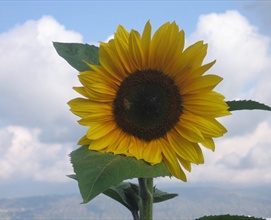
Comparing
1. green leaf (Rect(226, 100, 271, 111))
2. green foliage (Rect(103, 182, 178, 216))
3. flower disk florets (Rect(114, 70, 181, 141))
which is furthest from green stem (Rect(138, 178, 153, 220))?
green leaf (Rect(226, 100, 271, 111))

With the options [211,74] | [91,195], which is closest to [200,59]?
[211,74]

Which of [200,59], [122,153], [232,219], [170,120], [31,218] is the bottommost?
[232,219]

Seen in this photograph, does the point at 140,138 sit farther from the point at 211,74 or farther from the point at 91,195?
the point at 91,195

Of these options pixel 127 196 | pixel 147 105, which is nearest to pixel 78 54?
pixel 147 105

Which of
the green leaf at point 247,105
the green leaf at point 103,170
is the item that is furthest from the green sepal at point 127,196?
the green leaf at point 247,105

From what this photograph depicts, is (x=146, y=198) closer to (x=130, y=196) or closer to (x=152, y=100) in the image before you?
(x=130, y=196)

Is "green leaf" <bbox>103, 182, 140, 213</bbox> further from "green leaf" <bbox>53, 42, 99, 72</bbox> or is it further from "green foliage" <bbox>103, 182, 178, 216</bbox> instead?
"green leaf" <bbox>53, 42, 99, 72</bbox>
